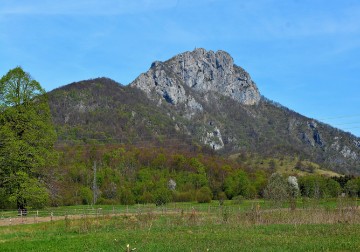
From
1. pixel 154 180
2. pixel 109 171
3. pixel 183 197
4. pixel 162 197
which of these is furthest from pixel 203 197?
pixel 109 171

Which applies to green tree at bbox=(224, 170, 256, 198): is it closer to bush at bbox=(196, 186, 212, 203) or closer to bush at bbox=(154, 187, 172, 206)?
bush at bbox=(196, 186, 212, 203)

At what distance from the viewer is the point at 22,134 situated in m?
40.3

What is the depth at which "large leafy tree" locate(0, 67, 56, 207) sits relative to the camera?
129ft

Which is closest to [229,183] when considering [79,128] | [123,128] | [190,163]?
[190,163]

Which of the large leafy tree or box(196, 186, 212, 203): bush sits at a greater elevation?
the large leafy tree

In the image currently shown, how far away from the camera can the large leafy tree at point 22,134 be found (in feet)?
129

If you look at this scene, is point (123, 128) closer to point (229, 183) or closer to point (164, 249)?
point (229, 183)

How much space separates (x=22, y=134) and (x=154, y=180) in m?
74.8

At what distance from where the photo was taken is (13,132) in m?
39.9

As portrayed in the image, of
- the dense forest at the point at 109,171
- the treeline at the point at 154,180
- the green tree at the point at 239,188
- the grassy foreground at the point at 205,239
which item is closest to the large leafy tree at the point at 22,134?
the dense forest at the point at 109,171

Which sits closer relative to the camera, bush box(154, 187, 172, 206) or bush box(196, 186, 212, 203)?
bush box(154, 187, 172, 206)

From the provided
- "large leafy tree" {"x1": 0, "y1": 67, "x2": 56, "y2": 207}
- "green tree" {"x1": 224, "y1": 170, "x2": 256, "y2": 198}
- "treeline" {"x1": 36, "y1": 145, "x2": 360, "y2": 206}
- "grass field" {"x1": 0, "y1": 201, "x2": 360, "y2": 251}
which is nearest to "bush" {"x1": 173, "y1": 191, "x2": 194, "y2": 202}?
"treeline" {"x1": 36, "y1": 145, "x2": 360, "y2": 206}

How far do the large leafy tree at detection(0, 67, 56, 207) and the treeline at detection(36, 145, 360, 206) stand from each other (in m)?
37.3

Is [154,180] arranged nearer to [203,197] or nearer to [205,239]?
[203,197]
